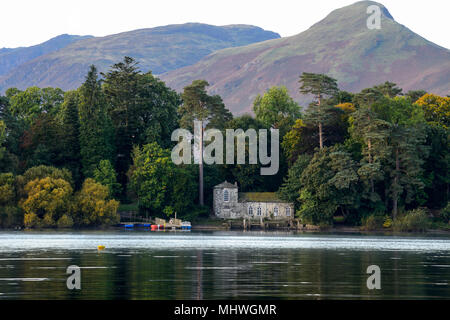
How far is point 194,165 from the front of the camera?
349 ft

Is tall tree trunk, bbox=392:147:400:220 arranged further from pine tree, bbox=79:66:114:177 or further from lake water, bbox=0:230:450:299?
lake water, bbox=0:230:450:299

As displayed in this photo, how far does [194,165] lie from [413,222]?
30.7 m

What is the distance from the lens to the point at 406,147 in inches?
3821

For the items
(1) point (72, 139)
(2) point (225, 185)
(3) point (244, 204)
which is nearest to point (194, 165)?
(2) point (225, 185)

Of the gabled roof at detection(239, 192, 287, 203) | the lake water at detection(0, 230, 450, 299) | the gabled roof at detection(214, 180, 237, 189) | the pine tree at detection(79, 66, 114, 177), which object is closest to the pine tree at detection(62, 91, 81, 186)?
the pine tree at detection(79, 66, 114, 177)

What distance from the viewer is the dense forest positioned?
309ft

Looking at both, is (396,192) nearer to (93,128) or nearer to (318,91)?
(318,91)

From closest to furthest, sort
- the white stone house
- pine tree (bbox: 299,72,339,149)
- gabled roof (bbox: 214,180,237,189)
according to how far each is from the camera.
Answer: the white stone house < pine tree (bbox: 299,72,339,149) < gabled roof (bbox: 214,180,237,189)

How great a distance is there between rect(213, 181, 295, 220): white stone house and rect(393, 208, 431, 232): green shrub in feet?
50.7

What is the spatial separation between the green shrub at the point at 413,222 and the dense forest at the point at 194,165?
125mm

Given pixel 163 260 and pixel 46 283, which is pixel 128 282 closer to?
pixel 46 283

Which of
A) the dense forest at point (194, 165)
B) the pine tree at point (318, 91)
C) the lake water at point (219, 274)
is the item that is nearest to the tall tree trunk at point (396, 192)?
the dense forest at point (194, 165)
